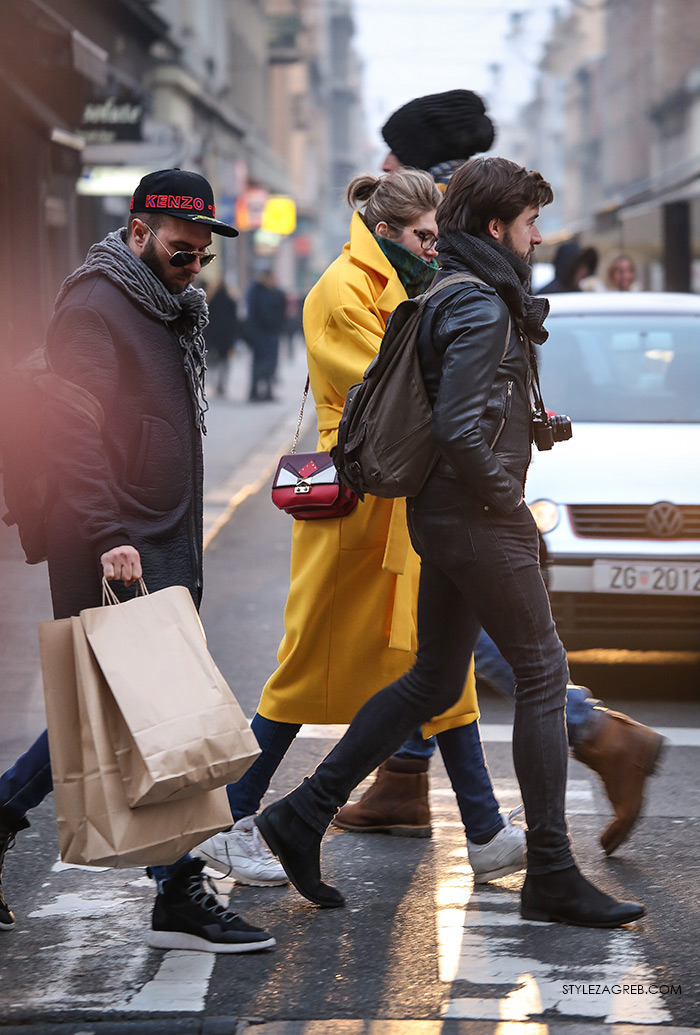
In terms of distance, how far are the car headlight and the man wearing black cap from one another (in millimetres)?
2805

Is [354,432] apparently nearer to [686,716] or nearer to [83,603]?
[83,603]

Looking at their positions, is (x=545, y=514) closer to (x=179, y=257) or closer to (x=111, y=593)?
(x=179, y=257)

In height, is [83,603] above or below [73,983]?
above

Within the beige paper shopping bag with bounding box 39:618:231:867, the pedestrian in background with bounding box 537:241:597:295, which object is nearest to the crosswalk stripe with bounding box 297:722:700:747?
the beige paper shopping bag with bounding box 39:618:231:867

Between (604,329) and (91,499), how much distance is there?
186 inches

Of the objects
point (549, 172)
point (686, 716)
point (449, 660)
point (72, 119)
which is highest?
point (549, 172)

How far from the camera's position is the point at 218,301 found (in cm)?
2541

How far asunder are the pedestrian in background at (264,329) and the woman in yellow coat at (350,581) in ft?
64.6

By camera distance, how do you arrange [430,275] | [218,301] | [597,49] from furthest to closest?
1. [597,49]
2. [218,301]
3. [430,275]

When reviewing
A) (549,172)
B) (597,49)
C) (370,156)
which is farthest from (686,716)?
(370,156)

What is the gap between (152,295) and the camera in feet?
11.9

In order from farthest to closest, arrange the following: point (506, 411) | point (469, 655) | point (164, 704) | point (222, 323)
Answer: point (222, 323), point (469, 655), point (506, 411), point (164, 704)

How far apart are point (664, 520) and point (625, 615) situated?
16.2 inches

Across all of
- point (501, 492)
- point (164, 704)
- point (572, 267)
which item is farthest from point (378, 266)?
point (572, 267)
